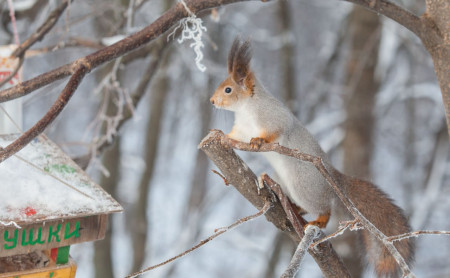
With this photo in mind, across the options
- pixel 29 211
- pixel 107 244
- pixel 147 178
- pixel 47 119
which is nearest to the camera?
pixel 47 119

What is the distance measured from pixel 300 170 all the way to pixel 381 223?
0.80ft

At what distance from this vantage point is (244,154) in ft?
16.7

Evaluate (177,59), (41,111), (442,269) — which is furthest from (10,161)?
(41,111)

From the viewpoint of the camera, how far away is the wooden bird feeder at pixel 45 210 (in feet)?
3.89

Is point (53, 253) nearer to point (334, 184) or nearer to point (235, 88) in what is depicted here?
point (235, 88)

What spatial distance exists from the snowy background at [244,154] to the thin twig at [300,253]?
2.17 m

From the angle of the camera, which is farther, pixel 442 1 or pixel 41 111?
pixel 41 111

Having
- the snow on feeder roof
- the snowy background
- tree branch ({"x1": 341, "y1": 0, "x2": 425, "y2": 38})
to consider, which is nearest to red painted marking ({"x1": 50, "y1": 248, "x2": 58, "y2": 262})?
the snow on feeder roof

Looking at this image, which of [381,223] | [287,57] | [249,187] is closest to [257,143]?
[249,187]

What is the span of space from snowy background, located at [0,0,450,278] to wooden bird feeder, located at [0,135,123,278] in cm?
201

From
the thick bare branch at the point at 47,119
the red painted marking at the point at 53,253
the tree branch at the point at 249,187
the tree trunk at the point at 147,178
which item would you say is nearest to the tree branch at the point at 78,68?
the thick bare branch at the point at 47,119

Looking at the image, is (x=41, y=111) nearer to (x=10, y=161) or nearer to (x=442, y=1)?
(x=10, y=161)

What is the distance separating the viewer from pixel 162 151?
691 centimetres

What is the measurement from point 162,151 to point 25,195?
225 inches
